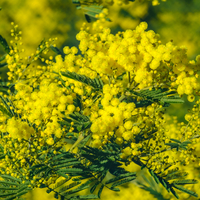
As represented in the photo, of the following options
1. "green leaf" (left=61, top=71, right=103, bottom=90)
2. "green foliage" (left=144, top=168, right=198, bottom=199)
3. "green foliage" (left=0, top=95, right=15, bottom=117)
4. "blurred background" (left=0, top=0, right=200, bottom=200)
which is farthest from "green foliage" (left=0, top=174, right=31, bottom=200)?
"blurred background" (left=0, top=0, right=200, bottom=200)

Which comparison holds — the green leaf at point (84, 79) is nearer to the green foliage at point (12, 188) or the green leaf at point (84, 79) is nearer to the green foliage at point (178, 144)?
the green foliage at point (178, 144)

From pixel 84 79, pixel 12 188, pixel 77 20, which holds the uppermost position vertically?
pixel 77 20

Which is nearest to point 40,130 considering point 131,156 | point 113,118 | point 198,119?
point 113,118

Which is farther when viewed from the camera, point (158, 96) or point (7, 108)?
point (7, 108)

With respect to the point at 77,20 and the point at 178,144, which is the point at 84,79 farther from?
the point at 77,20

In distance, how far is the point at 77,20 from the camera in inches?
207

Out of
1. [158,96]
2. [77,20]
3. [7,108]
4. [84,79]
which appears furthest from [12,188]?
[77,20]

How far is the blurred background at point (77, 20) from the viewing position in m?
5.26

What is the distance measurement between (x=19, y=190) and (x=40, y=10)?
482cm

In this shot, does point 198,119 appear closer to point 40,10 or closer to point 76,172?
point 76,172

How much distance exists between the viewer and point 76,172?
5.76 ft

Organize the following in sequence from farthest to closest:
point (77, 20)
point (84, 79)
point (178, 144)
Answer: point (77, 20), point (178, 144), point (84, 79)

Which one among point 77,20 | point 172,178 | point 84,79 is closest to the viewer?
point 84,79

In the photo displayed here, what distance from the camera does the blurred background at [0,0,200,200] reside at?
5.26 m
